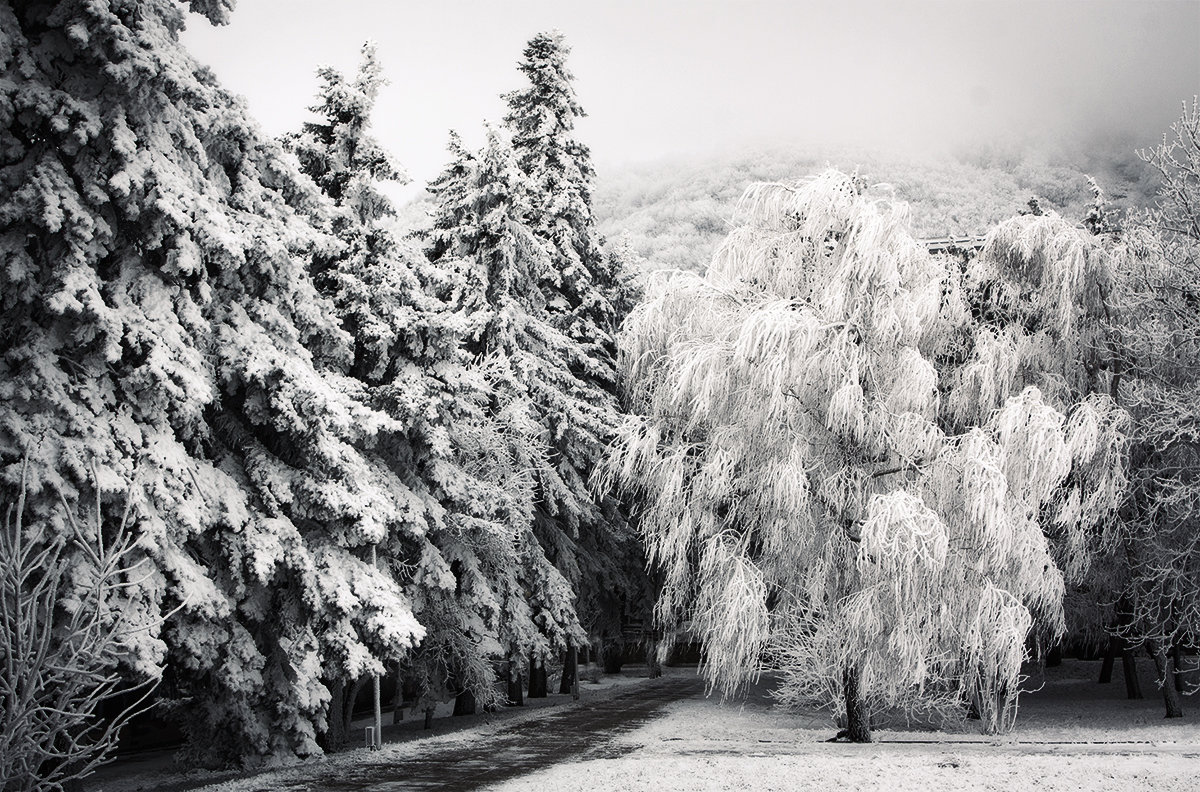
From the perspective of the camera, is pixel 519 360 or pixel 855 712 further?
pixel 519 360

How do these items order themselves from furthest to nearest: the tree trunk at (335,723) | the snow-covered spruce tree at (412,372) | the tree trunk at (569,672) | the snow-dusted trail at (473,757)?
the tree trunk at (569,672)
the snow-covered spruce tree at (412,372)
the tree trunk at (335,723)
the snow-dusted trail at (473,757)

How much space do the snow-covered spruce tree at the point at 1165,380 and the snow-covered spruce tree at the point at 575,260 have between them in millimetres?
12292

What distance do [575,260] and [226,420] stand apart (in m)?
15.1

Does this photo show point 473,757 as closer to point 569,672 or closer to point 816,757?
point 816,757

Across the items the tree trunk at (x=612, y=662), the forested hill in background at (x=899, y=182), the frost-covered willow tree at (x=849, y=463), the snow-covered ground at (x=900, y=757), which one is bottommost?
the tree trunk at (x=612, y=662)

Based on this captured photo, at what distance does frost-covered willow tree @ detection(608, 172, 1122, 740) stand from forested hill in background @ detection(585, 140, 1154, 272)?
82536 mm

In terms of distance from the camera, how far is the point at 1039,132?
18438 centimetres

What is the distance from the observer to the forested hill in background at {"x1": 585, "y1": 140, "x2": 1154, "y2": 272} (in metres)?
120

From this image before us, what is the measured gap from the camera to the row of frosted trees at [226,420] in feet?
33.6

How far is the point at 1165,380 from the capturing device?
19266 millimetres

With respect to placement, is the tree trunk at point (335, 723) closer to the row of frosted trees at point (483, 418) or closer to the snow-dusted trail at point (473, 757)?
the row of frosted trees at point (483, 418)

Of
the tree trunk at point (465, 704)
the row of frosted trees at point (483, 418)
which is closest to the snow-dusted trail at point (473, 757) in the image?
the row of frosted trees at point (483, 418)

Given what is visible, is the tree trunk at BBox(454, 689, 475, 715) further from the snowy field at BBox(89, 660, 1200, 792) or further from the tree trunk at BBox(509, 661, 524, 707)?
the snowy field at BBox(89, 660, 1200, 792)

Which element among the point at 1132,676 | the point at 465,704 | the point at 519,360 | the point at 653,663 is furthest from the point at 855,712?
the point at 653,663
